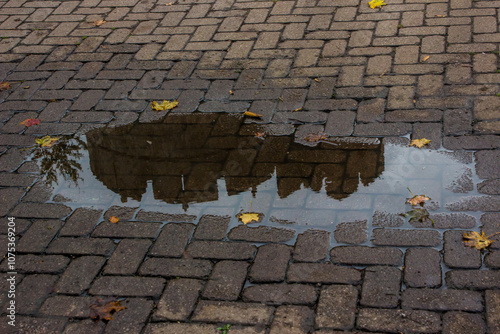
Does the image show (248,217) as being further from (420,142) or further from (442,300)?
(420,142)

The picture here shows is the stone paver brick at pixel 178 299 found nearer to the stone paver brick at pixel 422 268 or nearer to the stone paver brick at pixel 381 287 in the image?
the stone paver brick at pixel 381 287

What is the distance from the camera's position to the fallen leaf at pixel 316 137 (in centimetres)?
378

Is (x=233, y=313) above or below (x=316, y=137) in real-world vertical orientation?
above

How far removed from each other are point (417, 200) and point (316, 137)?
94cm

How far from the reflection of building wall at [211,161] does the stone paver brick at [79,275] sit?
613 millimetres

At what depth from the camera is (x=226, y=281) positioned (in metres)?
2.74

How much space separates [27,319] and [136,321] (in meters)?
0.57

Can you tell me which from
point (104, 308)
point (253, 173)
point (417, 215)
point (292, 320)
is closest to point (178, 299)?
point (104, 308)

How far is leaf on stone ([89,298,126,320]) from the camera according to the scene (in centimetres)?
260

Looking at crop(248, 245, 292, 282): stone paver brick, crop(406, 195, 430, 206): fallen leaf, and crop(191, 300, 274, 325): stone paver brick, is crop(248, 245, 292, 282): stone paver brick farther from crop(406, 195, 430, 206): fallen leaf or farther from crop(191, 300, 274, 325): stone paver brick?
crop(406, 195, 430, 206): fallen leaf

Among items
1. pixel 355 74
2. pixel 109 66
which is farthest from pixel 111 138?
pixel 355 74

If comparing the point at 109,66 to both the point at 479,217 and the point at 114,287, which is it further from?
the point at 479,217

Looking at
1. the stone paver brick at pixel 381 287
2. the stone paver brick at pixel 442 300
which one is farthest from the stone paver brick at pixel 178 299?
the stone paver brick at pixel 442 300

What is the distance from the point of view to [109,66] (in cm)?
505
